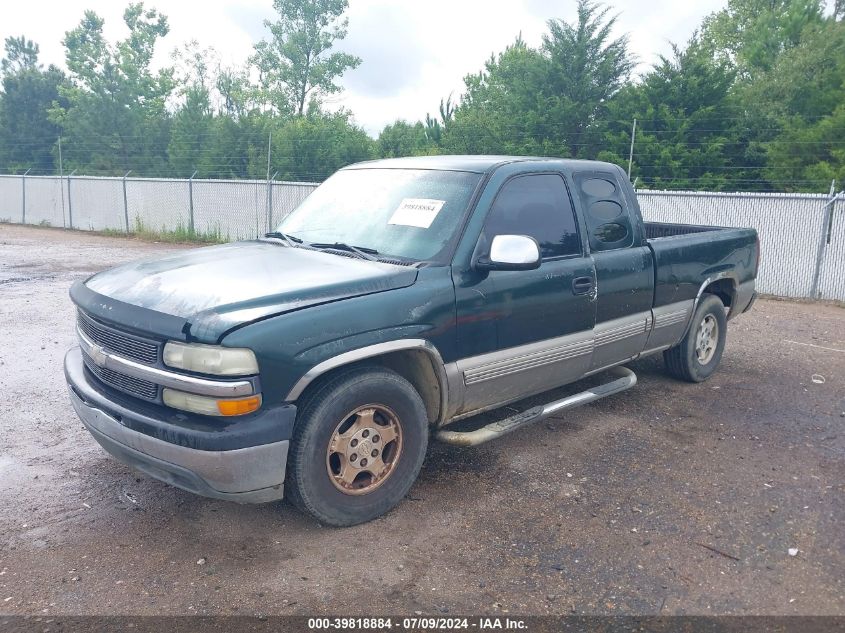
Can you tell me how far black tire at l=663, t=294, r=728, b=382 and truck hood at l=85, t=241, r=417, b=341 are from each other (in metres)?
3.30

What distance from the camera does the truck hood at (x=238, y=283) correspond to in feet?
10.9

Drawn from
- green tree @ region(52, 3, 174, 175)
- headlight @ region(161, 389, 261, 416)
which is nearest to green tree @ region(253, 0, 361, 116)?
green tree @ region(52, 3, 174, 175)

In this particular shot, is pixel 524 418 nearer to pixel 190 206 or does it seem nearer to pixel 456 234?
pixel 456 234

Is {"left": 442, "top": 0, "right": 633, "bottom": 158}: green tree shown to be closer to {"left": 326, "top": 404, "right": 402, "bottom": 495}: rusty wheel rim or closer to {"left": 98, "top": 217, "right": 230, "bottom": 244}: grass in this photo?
{"left": 98, "top": 217, "right": 230, "bottom": 244}: grass

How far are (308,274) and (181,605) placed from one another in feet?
5.46

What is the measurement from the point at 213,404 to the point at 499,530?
1599mm

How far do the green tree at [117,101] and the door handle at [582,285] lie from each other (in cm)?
3103

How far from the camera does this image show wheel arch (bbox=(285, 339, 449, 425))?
348 centimetres

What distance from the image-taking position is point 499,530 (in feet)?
12.4

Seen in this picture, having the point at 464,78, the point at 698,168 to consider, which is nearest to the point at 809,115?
the point at 698,168

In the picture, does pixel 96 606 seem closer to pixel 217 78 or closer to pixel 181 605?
pixel 181 605

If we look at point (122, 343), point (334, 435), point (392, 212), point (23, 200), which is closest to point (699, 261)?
point (392, 212)

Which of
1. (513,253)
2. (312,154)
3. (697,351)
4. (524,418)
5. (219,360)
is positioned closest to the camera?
(219,360)

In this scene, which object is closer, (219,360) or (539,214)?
(219,360)
